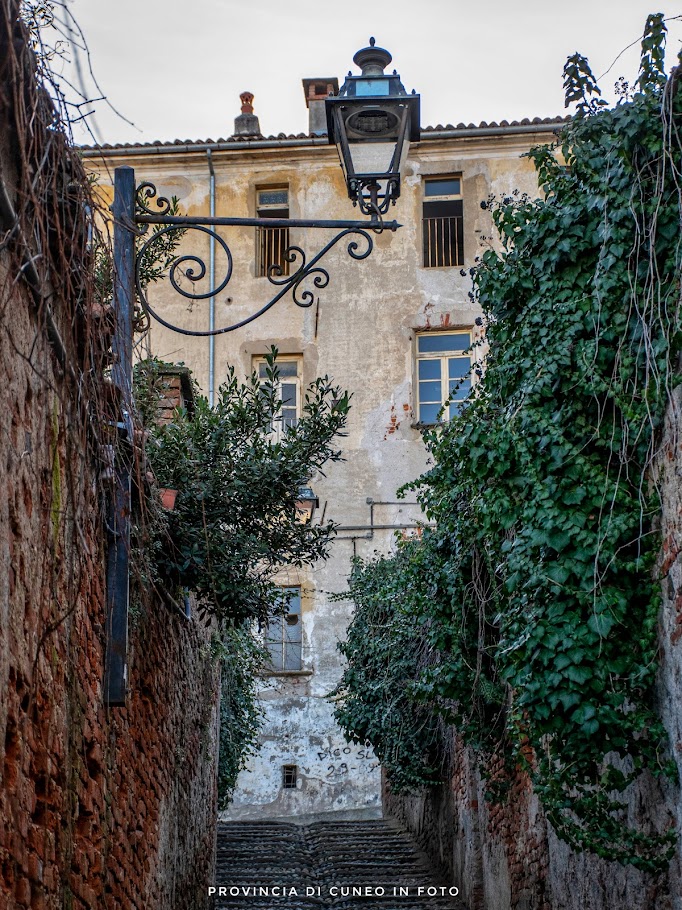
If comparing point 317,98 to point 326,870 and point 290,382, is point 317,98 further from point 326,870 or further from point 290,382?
point 326,870

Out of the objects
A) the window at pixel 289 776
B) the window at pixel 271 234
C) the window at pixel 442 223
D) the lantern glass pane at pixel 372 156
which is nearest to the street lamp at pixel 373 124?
the lantern glass pane at pixel 372 156

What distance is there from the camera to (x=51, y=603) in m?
4.39

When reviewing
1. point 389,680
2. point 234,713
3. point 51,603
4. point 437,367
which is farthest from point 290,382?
point 51,603

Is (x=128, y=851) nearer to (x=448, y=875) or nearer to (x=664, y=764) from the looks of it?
(x=664, y=764)

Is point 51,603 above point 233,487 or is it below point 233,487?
below

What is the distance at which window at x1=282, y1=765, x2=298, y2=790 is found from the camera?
827 inches

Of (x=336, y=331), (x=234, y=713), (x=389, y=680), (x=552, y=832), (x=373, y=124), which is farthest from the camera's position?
(x=336, y=331)

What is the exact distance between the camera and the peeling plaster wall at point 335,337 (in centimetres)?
2097

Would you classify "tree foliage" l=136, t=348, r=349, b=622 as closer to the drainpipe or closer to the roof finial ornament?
the drainpipe

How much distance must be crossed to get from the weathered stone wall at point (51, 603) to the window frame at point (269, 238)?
15657 mm

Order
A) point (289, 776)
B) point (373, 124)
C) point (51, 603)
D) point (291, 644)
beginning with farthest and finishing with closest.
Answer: point (291, 644)
point (289, 776)
point (373, 124)
point (51, 603)

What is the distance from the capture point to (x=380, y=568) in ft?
49.5

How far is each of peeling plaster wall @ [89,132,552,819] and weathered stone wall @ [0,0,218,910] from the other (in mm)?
14125

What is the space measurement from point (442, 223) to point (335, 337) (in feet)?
10.1
